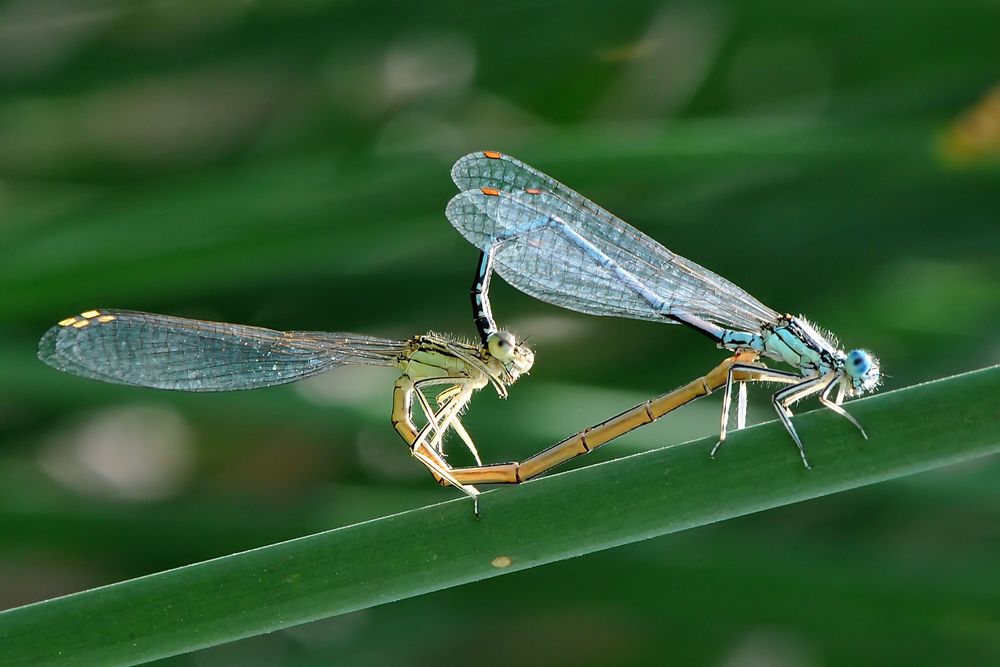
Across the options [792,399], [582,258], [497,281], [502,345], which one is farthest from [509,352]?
[497,281]

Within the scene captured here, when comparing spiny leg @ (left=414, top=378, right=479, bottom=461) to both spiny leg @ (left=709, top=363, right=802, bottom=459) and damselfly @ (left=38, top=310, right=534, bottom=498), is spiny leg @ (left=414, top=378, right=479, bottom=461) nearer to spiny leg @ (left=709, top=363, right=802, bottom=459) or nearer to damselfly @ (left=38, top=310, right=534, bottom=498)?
damselfly @ (left=38, top=310, right=534, bottom=498)

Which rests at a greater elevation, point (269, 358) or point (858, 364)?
point (858, 364)

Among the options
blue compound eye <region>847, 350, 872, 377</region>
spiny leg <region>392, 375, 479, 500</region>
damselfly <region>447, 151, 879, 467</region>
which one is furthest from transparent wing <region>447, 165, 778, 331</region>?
spiny leg <region>392, 375, 479, 500</region>

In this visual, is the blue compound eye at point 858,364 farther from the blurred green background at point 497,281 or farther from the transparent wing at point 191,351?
the transparent wing at point 191,351

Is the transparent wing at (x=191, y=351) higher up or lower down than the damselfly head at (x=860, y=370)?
lower down

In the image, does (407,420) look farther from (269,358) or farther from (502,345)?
(269,358)

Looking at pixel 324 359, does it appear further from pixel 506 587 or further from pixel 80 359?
pixel 506 587

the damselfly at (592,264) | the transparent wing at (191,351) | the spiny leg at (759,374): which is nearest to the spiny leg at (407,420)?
the transparent wing at (191,351)
